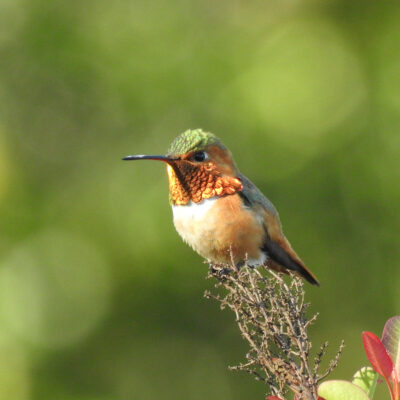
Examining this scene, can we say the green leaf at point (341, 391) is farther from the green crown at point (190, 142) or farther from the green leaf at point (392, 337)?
the green crown at point (190, 142)

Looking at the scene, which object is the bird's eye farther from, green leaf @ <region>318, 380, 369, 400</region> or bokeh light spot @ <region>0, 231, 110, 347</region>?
bokeh light spot @ <region>0, 231, 110, 347</region>

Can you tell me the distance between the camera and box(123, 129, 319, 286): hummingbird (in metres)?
3.34

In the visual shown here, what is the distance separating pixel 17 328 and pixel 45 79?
2.54m

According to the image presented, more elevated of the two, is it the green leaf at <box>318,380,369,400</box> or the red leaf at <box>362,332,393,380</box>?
the red leaf at <box>362,332,393,380</box>

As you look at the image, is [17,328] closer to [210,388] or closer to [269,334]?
[210,388]

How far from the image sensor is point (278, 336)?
196 centimetres

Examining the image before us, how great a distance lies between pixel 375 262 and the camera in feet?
21.1

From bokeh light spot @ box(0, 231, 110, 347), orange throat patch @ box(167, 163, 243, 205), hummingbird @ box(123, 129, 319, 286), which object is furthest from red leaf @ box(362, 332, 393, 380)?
bokeh light spot @ box(0, 231, 110, 347)

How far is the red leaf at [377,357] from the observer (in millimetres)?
1650

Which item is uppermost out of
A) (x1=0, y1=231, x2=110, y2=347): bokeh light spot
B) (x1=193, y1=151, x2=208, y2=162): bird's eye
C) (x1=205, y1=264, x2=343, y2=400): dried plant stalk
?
(x1=0, y1=231, x2=110, y2=347): bokeh light spot

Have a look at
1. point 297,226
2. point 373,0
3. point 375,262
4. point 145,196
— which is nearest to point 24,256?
point 145,196

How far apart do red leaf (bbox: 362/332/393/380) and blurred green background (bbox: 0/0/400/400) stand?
442cm

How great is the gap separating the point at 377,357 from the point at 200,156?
75.4 inches

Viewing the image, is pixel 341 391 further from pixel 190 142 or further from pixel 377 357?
pixel 190 142
